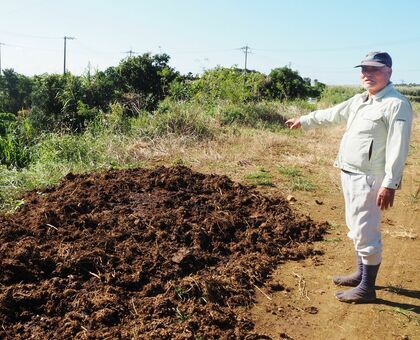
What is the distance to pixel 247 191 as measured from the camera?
563cm

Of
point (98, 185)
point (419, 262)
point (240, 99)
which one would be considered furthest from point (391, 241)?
point (240, 99)

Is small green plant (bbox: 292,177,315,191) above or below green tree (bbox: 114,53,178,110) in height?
below

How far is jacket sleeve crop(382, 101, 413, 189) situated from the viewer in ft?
9.07

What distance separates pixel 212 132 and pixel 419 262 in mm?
6684

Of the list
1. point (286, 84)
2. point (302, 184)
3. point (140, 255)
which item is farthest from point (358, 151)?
point (286, 84)

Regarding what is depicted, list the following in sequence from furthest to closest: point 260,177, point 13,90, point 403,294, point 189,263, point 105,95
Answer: point 13,90, point 105,95, point 260,177, point 189,263, point 403,294

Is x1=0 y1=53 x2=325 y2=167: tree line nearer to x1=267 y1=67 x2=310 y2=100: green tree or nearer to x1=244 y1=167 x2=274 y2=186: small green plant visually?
x1=244 y1=167 x2=274 y2=186: small green plant

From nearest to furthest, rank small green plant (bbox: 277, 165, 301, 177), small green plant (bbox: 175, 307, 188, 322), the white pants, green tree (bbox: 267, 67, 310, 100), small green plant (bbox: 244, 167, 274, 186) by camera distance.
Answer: small green plant (bbox: 175, 307, 188, 322), the white pants, small green plant (bbox: 244, 167, 274, 186), small green plant (bbox: 277, 165, 301, 177), green tree (bbox: 267, 67, 310, 100)

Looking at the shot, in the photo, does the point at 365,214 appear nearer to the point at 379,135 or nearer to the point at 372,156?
the point at 372,156

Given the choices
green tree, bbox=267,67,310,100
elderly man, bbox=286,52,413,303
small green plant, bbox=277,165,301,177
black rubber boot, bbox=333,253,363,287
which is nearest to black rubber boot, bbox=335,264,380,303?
elderly man, bbox=286,52,413,303

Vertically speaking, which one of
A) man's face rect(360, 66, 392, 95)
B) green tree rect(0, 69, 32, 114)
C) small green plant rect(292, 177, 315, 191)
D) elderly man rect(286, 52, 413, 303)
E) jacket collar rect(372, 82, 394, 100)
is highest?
green tree rect(0, 69, 32, 114)

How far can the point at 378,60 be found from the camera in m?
2.90

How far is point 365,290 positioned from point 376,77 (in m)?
1.60

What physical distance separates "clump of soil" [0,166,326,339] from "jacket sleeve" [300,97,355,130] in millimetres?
1303
